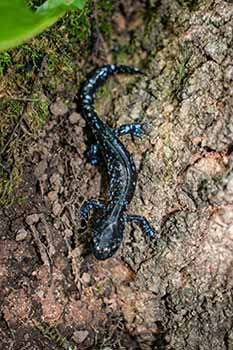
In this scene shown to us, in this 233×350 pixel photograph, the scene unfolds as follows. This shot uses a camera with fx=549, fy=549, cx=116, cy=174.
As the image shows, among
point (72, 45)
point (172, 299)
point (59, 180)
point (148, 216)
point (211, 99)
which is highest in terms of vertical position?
point (72, 45)

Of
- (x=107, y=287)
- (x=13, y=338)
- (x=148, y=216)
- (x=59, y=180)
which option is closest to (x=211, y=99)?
(x=148, y=216)

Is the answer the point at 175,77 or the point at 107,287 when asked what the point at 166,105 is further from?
the point at 107,287

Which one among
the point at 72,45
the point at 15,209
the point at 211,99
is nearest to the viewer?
the point at 211,99

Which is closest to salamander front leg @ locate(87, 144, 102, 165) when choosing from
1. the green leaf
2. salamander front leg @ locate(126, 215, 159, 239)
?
salamander front leg @ locate(126, 215, 159, 239)

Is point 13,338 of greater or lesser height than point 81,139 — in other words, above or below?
below

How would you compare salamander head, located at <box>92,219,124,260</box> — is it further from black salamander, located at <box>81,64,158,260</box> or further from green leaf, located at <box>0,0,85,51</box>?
green leaf, located at <box>0,0,85,51</box>

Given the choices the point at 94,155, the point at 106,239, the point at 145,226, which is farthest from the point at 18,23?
the point at 94,155

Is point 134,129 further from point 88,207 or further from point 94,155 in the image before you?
point 88,207
